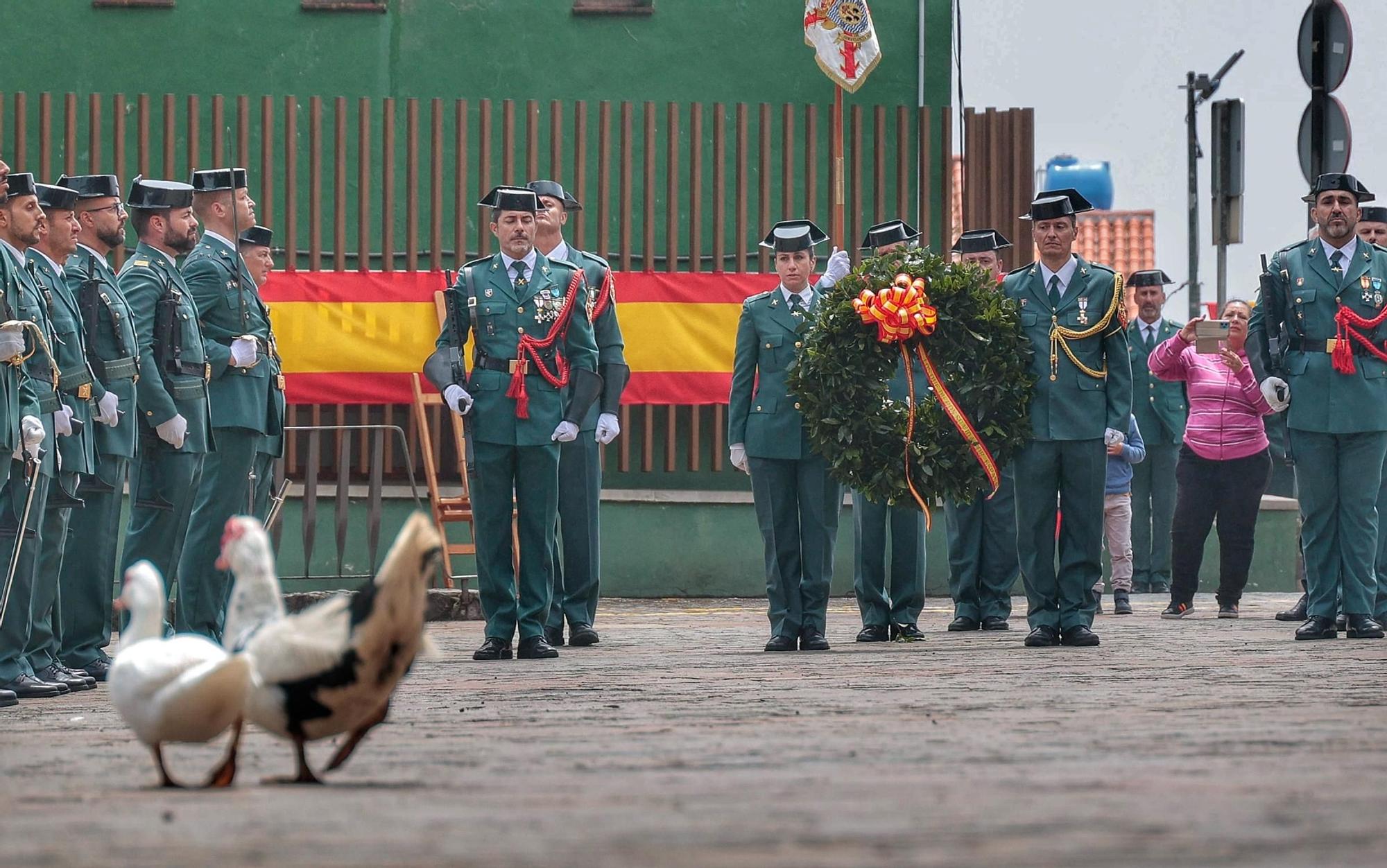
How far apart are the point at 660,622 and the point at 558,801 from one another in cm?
859

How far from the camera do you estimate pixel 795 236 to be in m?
10.8

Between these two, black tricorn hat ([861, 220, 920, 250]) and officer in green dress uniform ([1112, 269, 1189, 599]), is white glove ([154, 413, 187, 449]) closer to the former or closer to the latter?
black tricorn hat ([861, 220, 920, 250])

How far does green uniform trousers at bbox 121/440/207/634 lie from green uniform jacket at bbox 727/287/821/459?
2641 millimetres

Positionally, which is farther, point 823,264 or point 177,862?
point 823,264

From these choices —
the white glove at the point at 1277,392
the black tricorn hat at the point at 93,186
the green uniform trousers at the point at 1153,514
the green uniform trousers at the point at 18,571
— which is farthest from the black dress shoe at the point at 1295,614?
the green uniform trousers at the point at 18,571

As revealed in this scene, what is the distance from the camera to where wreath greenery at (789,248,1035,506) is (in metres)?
10.3

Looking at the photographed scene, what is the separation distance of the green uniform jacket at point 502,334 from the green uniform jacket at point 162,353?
1077mm

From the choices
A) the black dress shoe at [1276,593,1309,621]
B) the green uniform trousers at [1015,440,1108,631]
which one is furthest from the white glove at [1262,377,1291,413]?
the black dress shoe at [1276,593,1309,621]

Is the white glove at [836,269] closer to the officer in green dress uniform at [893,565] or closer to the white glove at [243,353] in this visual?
the officer in green dress uniform at [893,565]

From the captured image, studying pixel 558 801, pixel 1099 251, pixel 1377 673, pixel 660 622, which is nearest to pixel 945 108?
pixel 660 622

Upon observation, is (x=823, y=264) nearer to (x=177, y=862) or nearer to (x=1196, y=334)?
(x=1196, y=334)

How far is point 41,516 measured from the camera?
8258mm

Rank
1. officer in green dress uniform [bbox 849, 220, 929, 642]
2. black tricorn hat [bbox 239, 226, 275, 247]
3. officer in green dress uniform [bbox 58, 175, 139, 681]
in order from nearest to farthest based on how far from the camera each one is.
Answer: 1. officer in green dress uniform [bbox 58, 175, 139, 681]
2. officer in green dress uniform [bbox 849, 220, 929, 642]
3. black tricorn hat [bbox 239, 226, 275, 247]

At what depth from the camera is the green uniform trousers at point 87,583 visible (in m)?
9.44
